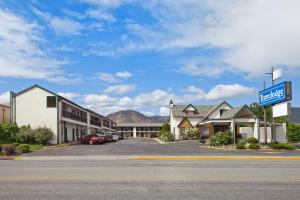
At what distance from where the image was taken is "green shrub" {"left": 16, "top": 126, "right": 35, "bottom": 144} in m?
49.0

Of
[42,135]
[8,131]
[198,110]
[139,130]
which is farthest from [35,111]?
[139,130]

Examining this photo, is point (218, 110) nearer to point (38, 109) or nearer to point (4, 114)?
point (38, 109)

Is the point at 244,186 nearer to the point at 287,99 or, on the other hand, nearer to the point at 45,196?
the point at 45,196

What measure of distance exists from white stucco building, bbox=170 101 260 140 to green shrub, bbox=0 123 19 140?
23.6 m

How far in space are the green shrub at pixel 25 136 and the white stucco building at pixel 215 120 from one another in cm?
2173

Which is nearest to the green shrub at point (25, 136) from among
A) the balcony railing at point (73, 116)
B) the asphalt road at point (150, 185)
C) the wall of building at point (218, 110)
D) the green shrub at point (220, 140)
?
the balcony railing at point (73, 116)

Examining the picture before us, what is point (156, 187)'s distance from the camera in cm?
1201

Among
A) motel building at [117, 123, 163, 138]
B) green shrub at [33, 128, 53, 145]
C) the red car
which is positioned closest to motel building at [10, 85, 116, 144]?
green shrub at [33, 128, 53, 145]

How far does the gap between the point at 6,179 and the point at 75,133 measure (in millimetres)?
56045

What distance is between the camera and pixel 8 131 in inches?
1922

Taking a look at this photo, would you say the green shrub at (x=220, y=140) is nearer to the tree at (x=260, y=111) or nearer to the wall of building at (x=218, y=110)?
the tree at (x=260, y=111)

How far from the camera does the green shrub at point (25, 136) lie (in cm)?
4900

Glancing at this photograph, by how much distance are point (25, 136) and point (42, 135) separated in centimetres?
187

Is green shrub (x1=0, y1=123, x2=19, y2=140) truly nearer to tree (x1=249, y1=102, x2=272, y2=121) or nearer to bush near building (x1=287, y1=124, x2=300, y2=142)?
tree (x1=249, y1=102, x2=272, y2=121)
